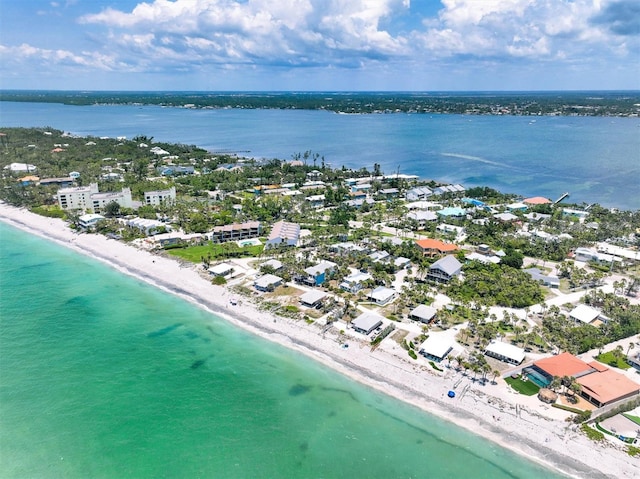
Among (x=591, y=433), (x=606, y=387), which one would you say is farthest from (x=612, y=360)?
(x=591, y=433)

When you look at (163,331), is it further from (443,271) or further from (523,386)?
(523,386)

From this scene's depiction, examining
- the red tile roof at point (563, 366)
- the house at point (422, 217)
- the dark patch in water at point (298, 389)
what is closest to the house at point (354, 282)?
the dark patch in water at point (298, 389)

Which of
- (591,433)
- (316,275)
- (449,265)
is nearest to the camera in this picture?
(591,433)

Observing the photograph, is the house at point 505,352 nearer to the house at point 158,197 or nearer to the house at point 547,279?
the house at point 547,279

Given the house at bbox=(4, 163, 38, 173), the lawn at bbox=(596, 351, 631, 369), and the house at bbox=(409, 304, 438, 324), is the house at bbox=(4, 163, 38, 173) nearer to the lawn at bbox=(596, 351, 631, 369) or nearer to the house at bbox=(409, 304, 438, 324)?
the house at bbox=(409, 304, 438, 324)

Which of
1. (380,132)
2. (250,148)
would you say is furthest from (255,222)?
(380,132)

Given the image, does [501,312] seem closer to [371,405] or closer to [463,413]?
[463,413]
